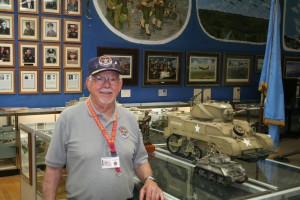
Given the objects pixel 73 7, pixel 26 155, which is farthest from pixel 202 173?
pixel 73 7

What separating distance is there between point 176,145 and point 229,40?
6090 mm

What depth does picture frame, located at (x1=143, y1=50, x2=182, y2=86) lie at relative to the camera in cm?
814

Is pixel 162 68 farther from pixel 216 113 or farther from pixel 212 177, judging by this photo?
pixel 212 177

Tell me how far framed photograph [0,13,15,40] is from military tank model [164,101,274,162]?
13.1ft

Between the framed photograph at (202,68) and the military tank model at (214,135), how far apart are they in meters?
4.78

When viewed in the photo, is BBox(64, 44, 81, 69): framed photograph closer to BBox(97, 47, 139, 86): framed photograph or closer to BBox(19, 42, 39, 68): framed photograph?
BBox(19, 42, 39, 68): framed photograph

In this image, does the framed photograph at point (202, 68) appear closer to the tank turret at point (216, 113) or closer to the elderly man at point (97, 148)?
the tank turret at point (216, 113)

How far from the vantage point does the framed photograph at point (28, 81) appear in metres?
6.82

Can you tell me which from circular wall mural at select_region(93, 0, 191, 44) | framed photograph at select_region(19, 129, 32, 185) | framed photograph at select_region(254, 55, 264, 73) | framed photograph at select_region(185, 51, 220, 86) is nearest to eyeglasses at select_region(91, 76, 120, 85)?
framed photograph at select_region(19, 129, 32, 185)

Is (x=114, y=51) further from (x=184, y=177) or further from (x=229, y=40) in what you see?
(x=184, y=177)

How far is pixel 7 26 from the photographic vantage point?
6.60 metres

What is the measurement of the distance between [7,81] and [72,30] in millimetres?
1550

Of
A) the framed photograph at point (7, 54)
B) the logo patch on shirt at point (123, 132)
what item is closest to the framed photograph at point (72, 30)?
the framed photograph at point (7, 54)

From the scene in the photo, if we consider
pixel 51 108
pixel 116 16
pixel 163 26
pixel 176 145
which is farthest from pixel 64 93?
pixel 176 145
